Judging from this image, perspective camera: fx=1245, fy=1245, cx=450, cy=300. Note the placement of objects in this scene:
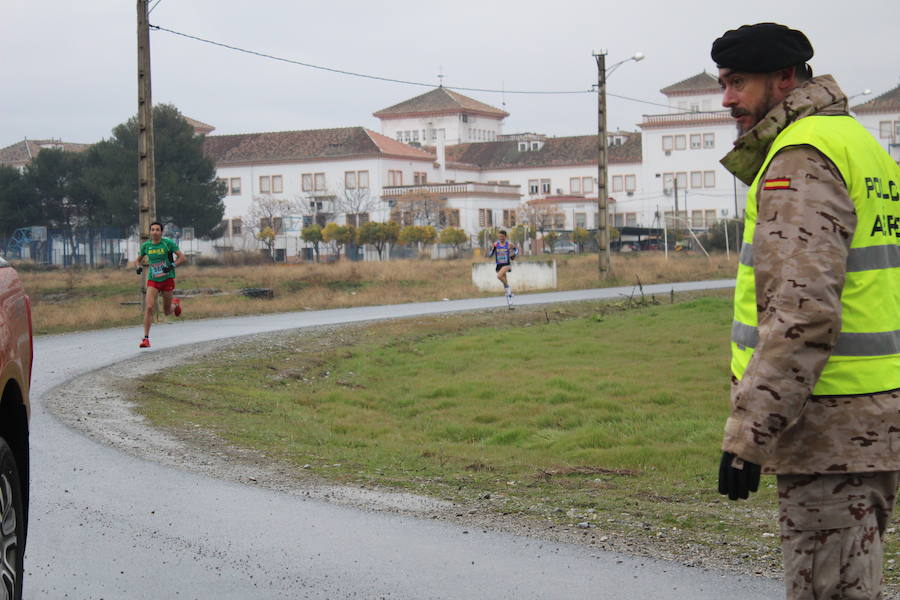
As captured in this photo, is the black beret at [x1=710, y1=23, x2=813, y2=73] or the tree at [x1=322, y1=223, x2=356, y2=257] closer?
the black beret at [x1=710, y1=23, x2=813, y2=73]

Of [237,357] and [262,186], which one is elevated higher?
[262,186]

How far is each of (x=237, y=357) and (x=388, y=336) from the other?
5591 mm

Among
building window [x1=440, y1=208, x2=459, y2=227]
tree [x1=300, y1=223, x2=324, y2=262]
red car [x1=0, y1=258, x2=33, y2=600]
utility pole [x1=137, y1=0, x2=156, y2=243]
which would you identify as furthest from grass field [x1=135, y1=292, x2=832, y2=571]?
building window [x1=440, y1=208, x2=459, y2=227]

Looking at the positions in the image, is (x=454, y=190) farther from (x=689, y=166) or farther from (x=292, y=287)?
(x=292, y=287)

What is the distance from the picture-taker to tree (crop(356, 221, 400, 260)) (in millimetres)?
84375

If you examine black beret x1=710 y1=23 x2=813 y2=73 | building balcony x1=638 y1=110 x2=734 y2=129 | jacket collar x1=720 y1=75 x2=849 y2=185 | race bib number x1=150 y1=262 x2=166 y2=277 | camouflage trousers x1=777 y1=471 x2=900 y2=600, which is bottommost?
camouflage trousers x1=777 y1=471 x2=900 y2=600

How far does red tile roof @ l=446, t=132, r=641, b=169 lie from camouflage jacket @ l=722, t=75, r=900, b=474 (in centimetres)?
11945

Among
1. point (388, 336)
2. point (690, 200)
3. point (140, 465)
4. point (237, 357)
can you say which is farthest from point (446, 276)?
point (690, 200)

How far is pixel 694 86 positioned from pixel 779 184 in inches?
4981

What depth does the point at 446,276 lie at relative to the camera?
52.1 m

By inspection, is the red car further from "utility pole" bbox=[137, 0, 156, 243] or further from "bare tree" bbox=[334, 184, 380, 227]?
"bare tree" bbox=[334, 184, 380, 227]

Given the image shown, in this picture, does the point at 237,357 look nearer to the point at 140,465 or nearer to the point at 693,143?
the point at 140,465

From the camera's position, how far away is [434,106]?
13888cm

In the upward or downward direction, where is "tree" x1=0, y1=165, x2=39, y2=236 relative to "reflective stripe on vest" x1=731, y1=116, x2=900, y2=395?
upward
